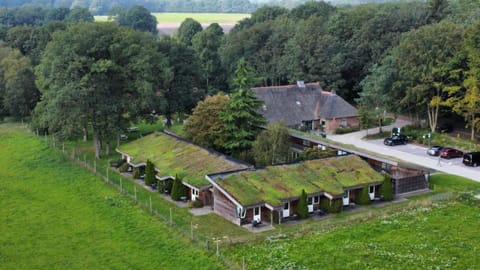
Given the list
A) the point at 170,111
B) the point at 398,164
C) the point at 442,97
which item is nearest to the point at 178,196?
the point at 398,164

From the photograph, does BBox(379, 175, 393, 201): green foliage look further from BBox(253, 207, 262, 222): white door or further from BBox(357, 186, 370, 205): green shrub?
BBox(253, 207, 262, 222): white door

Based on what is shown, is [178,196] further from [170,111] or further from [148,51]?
[170,111]

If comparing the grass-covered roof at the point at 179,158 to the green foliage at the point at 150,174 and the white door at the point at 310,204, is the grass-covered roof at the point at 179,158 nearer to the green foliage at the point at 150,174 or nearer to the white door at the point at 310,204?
the green foliage at the point at 150,174

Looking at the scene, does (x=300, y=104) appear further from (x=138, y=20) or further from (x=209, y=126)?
(x=138, y=20)

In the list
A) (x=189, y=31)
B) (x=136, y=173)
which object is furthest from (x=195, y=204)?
(x=189, y=31)

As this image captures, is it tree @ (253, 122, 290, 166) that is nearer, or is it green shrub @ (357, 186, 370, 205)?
green shrub @ (357, 186, 370, 205)

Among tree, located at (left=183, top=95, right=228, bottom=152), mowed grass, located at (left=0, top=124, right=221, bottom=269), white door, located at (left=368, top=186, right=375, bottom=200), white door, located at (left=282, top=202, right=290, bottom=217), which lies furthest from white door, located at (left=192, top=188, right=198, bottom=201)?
white door, located at (left=368, top=186, right=375, bottom=200)
